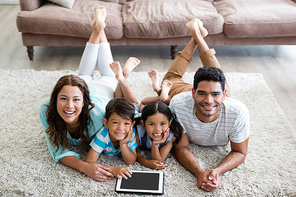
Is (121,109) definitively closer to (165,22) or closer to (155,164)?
(155,164)

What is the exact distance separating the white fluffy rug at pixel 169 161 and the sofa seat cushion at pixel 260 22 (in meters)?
0.71

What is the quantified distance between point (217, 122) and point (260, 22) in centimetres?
158

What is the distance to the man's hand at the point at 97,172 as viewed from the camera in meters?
1.62

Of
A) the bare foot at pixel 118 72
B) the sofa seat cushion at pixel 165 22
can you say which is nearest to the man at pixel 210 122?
the bare foot at pixel 118 72

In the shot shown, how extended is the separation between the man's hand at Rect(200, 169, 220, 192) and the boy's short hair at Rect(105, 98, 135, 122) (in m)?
0.54

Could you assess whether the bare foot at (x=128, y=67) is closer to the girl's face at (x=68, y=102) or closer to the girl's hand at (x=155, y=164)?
the girl's face at (x=68, y=102)

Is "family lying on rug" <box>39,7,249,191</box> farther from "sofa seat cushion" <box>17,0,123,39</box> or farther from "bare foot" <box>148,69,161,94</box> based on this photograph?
"sofa seat cushion" <box>17,0,123,39</box>

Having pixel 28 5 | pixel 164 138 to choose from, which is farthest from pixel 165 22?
pixel 164 138

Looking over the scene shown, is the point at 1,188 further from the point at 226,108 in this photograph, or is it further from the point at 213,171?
the point at 226,108

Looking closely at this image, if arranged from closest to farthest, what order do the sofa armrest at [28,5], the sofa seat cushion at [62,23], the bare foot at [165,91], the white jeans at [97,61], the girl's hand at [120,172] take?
the girl's hand at [120,172] < the bare foot at [165,91] < the white jeans at [97,61] < the sofa seat cushion at [62,23] < the sofa armrest at [28,5]

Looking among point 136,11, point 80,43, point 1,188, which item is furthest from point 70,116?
point 136,11

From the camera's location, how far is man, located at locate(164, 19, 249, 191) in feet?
4.97

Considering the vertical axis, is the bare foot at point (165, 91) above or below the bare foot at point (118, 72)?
below

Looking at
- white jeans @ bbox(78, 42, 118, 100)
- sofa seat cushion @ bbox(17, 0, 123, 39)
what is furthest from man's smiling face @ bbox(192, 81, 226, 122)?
sofa seat cushion @ bbox(17, 0, 123, 39)
